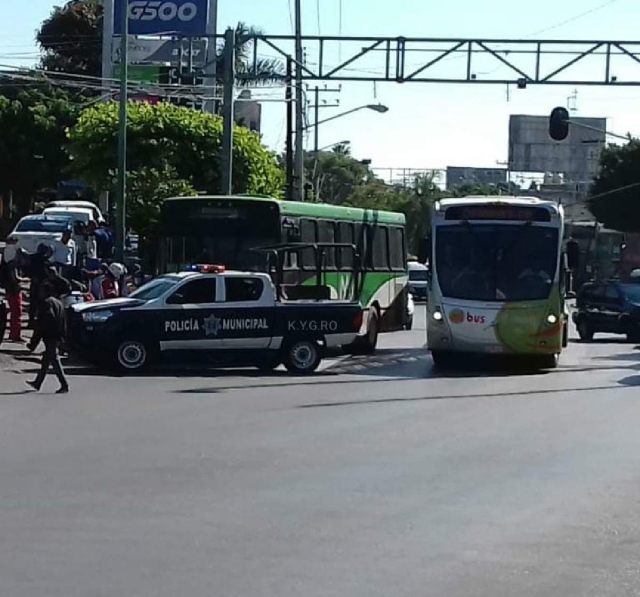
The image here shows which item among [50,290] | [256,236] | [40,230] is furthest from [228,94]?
[50,290]

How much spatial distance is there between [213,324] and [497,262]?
5.41 metres

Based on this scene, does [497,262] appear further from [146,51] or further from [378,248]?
[146,51]

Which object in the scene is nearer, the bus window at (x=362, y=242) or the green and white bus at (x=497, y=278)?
the green and white bus at (x=497, y=278)

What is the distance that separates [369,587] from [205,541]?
1556mm

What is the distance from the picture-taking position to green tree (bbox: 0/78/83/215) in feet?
228

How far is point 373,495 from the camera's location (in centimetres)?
1111

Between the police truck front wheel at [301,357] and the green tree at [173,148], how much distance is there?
2074cm

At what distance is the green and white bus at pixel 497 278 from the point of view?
24.6m

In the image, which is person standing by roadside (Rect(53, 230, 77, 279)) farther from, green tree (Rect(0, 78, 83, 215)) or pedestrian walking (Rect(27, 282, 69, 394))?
green tree (Rect(0, 78, 83, 215))

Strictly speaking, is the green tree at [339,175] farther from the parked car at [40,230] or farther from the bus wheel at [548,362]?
the bus wheel at [548,362]

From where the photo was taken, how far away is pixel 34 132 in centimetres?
6969

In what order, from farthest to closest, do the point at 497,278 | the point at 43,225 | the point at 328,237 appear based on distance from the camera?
the point at 43,225 → the point at 328,237 → the point at 497,278

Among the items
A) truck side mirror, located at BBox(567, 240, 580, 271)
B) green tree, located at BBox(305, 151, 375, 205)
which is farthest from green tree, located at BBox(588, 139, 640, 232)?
truck side mirror, located at BBox(567, 240, 580, 271)

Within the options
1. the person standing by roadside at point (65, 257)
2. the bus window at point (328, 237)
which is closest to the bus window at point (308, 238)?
the bus window at point (328, 237)
